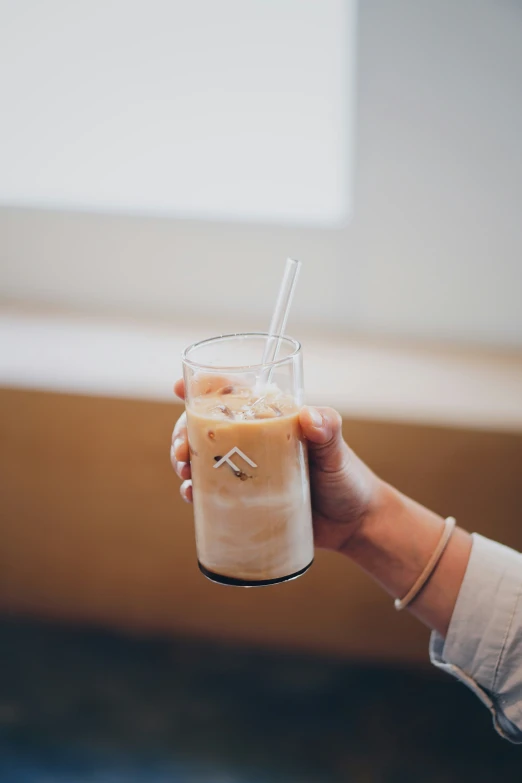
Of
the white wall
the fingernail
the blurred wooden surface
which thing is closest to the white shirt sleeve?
the fingernail

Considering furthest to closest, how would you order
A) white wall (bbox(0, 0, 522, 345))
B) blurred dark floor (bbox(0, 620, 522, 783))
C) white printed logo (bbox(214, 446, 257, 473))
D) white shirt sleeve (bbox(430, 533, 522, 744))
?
white wall (bbox(0, 0, 522, 345)) < blurred dark floor (bbox(0, 620, 522, 783)) < white shirt sleeve (bbox(430, 533, 522, 744)) < white printed logo (bbox(214, 446, 257, 473))

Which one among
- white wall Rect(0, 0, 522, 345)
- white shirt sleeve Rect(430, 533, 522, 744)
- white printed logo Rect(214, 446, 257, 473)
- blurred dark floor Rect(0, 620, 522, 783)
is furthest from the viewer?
white wall Rect(0, 0, 522, 345)

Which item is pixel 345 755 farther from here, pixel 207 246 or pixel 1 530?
pixel 207 246

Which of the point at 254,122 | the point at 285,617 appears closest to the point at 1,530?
the point at 285,617

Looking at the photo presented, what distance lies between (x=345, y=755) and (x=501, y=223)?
1067mm

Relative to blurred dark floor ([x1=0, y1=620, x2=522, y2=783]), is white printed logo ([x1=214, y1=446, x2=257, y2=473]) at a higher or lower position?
higher

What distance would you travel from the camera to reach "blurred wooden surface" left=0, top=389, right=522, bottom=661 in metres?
1.52

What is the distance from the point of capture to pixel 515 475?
1482 mm

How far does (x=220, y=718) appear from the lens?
64.6 inches

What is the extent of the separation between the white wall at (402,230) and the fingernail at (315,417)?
3.24 feet

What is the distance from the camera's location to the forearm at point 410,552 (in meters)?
1.02

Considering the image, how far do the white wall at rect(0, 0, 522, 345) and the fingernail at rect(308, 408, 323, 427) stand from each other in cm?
99

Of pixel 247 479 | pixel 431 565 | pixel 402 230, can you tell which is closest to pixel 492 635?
pixel 431 565

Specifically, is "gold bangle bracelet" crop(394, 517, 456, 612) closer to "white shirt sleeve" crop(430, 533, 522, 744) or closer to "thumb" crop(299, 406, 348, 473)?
"white shirt sleeve" crop(430, 533, 522, 744)
